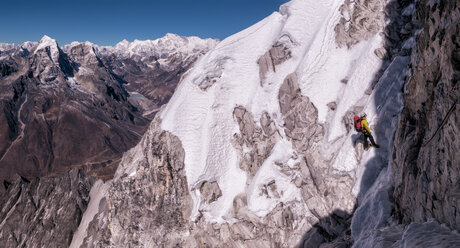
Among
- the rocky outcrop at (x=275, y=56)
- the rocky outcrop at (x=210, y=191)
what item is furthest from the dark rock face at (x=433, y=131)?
the rocky outcrop at (x=275, y=56)

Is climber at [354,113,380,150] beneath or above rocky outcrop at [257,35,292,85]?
beneath

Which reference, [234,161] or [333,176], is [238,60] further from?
[333,176]

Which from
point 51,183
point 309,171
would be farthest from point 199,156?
point 51,183

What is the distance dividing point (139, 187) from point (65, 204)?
37.6m

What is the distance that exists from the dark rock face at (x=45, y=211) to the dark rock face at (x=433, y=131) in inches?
2303

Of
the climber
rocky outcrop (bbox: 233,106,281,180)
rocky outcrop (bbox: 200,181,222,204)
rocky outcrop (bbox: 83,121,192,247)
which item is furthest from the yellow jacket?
rocky outcrop (bbox: 83,121,192,247)

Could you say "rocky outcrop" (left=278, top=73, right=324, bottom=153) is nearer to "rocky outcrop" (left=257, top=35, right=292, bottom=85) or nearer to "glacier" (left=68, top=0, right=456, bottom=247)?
"glacier" (left=68, top=0, right=456, bottom=247)

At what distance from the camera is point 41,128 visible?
197500 mm

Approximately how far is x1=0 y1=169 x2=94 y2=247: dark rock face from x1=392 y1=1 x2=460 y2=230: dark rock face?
58.5 metres

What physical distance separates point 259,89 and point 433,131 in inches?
869

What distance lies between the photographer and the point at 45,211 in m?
65.4

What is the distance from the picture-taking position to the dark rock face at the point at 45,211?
5759cm

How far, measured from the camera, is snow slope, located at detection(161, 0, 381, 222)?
2584 cm

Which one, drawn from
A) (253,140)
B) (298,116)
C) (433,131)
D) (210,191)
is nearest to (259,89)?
(253,140)
